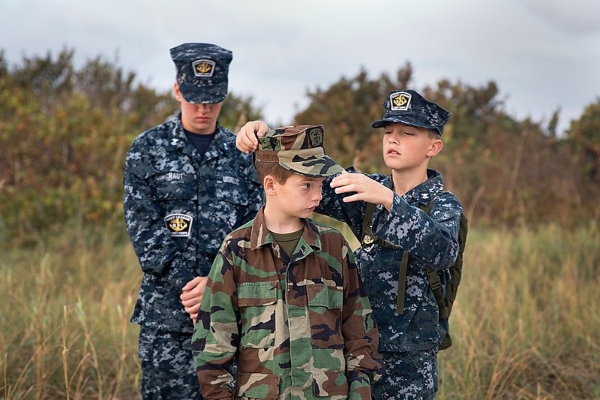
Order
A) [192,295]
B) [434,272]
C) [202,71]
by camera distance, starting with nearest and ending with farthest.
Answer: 1. [434,272]
2. [192,295]
3. [202,71]

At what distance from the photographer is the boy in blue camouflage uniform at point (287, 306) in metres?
2.81

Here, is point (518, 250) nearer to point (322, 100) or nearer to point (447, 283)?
point (447, 283)

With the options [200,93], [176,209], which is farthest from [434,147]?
[176,209]

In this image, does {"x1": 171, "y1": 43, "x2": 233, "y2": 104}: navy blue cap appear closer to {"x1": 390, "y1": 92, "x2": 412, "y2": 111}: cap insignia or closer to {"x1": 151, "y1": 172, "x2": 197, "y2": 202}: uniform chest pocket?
{"x1": 151, "y1": 172, "x2": 197, "y2": 202}: uniform chest pocket

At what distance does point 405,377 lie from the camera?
3.27 m

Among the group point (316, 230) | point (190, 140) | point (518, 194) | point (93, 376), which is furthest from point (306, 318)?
point (518, 194)

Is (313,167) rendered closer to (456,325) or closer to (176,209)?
(176,209)

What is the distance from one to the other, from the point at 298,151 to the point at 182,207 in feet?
3.99

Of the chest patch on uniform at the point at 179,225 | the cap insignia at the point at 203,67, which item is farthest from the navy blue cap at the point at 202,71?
the chest patch on uniform at the point at 179,225

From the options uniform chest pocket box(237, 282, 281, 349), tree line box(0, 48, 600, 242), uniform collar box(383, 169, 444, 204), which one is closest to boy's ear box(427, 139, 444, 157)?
uniform collar box(383, 169, 444, 204)

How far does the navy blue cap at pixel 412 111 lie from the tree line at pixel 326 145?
14.8ft

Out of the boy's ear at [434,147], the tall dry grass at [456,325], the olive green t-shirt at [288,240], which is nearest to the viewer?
the olive green t-shirt at [288,240]

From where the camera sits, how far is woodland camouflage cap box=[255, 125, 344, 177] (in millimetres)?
2863

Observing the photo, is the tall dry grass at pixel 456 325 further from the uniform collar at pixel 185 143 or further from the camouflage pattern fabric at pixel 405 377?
the camouflage pattern fabric at pixel 405 377
